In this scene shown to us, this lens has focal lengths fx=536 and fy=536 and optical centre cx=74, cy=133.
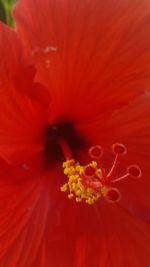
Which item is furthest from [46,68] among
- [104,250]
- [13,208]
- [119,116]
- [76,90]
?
[104,250]

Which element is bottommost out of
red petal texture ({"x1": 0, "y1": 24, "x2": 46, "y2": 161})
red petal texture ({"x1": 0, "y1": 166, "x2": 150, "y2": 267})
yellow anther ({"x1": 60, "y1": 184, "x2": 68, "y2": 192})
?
red petal texture ({"x1": 0, "y1": 166, "x2": 150, "y2": 267})

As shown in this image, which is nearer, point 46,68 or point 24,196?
point 46,68

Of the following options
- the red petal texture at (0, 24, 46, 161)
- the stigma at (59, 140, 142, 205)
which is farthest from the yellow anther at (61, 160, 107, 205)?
the red petal texture at (0, 24, 46, 161)

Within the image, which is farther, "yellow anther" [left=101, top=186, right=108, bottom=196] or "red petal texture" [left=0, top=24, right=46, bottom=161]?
"yellow anther" [left=101, top=186, right=108, bottom=196]

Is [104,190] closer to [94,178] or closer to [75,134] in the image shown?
[94,178]

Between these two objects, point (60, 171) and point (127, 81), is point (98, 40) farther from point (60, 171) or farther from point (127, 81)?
point (60, 171)

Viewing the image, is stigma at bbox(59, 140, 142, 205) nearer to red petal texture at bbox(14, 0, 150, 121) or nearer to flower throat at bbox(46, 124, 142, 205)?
flower throat at bbox(46, 124, 142, 205)

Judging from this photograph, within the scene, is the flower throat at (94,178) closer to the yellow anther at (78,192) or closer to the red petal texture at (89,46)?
the yellow anther at (78,192)
